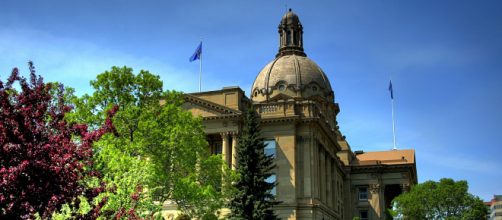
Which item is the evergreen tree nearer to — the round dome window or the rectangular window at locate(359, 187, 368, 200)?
the round dome window

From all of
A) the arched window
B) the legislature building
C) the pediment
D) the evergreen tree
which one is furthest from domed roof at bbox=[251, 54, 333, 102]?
the evergreen tree

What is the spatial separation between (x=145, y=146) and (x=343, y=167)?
49.9 m

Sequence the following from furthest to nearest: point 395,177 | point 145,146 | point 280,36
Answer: point 280,36 → point 395,177 → point 145,146

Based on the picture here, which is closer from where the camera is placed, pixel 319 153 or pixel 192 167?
pixel 192 167

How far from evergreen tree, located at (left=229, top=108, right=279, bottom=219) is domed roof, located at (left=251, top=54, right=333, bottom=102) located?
38.9 meters

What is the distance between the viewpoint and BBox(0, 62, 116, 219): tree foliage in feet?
41.3

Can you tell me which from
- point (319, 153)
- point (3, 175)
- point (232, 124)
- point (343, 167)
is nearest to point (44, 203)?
point (3, 175)

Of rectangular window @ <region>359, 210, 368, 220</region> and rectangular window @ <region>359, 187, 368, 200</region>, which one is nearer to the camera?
rectangular window @ <region>359, 210, 368, 220</region>

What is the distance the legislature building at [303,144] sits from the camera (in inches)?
2087

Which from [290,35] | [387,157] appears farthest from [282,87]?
[387,157]

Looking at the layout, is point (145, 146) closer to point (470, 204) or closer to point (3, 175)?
point (3, 175)

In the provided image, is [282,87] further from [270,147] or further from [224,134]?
[224,134]

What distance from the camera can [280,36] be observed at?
91.4 m

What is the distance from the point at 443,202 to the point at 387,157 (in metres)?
30.6
